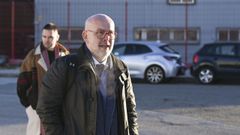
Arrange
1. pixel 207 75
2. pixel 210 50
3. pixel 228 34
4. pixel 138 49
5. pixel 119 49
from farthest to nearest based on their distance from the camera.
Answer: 1. pixel 228 34
2. pixel 119 49
3. pixel 138 49
4. pixel 210 50
5. pixel 207 75

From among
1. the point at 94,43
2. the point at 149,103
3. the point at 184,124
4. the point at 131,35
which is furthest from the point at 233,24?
the point at 94,43

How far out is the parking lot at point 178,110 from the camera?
9.98 meters

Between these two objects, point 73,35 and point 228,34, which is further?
point 73,35

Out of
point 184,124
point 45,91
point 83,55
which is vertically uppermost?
point 83,55

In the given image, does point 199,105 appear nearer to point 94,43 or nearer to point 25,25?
point 94,43

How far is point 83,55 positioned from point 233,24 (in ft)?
74.6

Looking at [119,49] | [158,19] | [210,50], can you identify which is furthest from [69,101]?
[158,19]

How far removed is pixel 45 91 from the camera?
12.2 feet

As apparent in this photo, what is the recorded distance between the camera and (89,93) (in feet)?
11.9

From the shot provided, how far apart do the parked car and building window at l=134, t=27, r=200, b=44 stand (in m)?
6.81

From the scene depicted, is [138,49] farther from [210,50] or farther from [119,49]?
[210,50]

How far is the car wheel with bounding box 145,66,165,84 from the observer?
62.9ft

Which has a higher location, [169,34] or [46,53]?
[169,34]

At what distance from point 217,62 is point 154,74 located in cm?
213
